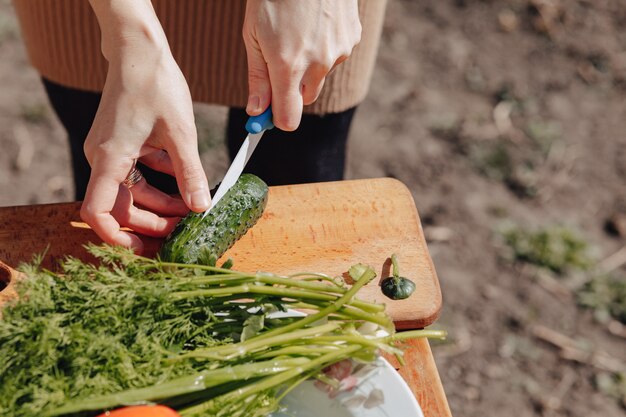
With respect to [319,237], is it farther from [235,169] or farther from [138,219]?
[138,219]

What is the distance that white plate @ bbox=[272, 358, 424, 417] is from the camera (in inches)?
51.4

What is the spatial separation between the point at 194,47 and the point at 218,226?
2.18 ft

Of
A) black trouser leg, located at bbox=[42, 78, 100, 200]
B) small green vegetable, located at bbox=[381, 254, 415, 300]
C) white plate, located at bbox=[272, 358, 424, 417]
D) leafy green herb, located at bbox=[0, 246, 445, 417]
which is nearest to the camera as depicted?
leafy green herb, located at bbox=[0, 246, 445, 417]

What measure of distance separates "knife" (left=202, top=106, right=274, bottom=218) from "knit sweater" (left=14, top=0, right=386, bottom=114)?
1.36 feet

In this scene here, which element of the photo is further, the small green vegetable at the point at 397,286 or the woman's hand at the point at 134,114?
the small green vegetable at the point at 397,286

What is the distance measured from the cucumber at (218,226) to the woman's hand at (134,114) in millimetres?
51

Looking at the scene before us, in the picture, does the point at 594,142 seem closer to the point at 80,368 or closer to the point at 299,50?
the point at 299,50

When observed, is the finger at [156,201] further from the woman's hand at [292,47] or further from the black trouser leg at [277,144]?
the black trouser leg at [277,144]

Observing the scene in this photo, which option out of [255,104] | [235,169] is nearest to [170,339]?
[235,169]

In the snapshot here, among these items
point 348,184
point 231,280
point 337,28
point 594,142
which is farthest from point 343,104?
point 594,142

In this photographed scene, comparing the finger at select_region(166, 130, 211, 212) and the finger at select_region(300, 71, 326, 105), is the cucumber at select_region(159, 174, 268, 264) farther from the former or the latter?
the finger at select_region(300, 71, 326, 105)

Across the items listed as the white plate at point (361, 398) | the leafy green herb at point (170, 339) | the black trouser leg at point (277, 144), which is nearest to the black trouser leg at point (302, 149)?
the black trouser leg at point (277, 144)

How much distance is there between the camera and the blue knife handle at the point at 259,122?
1.61 meters

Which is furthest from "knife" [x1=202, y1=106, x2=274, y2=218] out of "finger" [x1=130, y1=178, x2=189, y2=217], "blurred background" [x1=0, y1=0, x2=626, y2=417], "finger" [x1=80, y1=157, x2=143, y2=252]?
"blurred background" [x1=0, y1=0, x2=626, y2=417]
